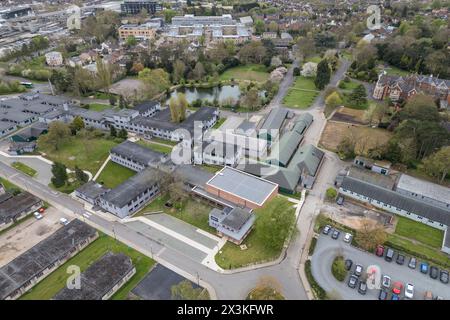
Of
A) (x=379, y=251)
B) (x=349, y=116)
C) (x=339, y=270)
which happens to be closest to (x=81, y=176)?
(x=339, y=270)

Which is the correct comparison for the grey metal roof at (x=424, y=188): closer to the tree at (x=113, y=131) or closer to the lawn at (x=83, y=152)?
the lawn at (x=83, y=152)

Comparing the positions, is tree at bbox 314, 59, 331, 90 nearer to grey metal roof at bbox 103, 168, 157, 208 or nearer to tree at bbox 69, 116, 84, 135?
grey metal roof at bbox 103, 168, 157, 208

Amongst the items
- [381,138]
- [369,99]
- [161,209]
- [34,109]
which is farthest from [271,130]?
[34,109]

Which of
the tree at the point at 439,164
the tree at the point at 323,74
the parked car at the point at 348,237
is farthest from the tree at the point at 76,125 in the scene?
the tree at the point at 439,164

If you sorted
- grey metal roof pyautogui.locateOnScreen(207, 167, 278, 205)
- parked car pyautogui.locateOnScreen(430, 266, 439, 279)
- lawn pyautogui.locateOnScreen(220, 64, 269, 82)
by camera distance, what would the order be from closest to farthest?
parked car pyautogui.locateOnScreen(430, 266, 439, 279), grey metal roof pyautogui.locateOnScreen(207, 167, 278, 205), lawn pyautogui.locateOnScreen(220, 64, 269, 82)

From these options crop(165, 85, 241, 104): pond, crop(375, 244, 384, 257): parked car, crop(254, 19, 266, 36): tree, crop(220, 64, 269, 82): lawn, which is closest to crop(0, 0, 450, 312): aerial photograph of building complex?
crop(375, 244, 384, 257): parked car

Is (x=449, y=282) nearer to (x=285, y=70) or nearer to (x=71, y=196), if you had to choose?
(x=71, y=196)
